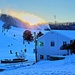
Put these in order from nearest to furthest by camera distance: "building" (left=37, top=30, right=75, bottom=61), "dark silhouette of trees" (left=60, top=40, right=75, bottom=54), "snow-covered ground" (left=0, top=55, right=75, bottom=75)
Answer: "snow-covered ground" (left=0, top=55, right=75, bottom=75) → "dark silhouette of trees" (left=60, top=40, right=75, bottom=54) → "building" (left=37, top=30, right=75, bottom=61)

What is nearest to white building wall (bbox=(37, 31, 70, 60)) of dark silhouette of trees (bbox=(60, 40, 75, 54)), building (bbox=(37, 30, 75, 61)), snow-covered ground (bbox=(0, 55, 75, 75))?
building (bbox=(37, 30, 75, 61))

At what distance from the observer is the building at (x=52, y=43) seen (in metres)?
59.9

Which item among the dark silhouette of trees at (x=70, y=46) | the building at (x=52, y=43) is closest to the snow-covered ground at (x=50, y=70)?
the dark silhouette of trees at (x=70, y=46)

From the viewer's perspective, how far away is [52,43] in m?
61.2

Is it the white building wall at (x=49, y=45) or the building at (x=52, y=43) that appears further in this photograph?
the white building wall at (x=49, y=45)

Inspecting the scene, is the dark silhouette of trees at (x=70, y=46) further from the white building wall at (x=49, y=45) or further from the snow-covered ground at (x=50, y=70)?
the snow-covered ground at (x=50, y=70)

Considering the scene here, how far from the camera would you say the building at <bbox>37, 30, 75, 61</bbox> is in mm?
59944

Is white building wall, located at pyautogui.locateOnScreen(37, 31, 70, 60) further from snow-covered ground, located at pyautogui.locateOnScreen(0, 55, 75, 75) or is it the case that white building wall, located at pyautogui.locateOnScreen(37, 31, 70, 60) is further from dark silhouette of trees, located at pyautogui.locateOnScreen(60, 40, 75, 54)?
snow-covered ground, located at pyautogui.locateOnScreen(0, 55, 75, 75)

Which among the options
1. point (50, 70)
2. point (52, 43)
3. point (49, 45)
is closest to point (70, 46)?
point (52, 43)

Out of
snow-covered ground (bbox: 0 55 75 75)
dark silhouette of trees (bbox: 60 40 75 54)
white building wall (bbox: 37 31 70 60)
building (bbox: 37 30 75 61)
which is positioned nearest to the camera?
snow-covered ground (bbox: 0 55 75 75)

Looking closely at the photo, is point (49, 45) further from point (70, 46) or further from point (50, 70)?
point (50, 70)

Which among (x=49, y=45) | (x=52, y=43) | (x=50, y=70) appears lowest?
(x=50, y=70)

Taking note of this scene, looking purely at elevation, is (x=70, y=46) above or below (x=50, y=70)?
above

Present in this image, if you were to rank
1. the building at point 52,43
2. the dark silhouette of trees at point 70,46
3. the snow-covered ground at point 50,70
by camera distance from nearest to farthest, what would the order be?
the snow-covered ground at point 50,70
the dark silhouette of trees at point 70,46
the building at point 52,43
